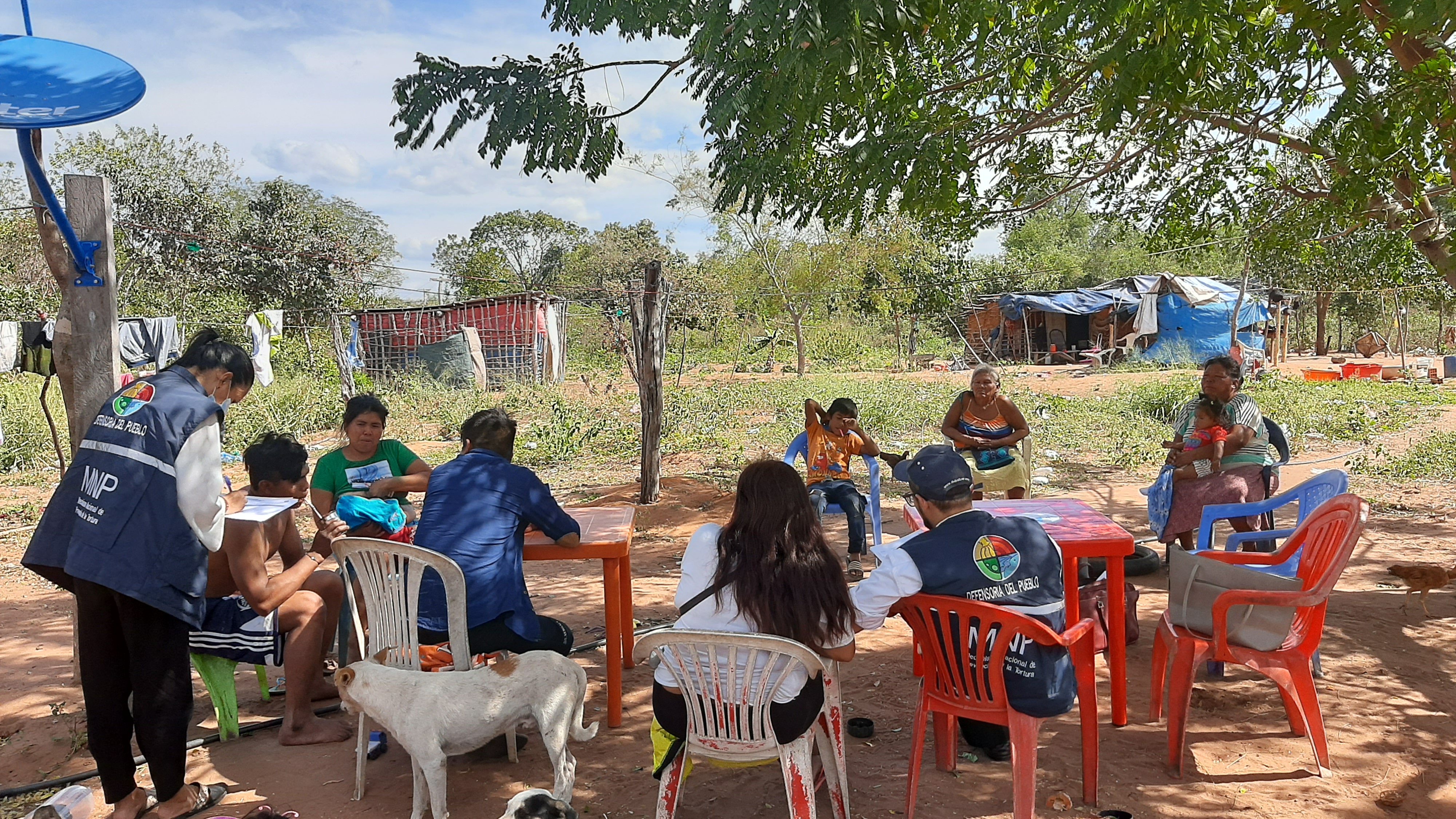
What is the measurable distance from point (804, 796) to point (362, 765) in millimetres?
1556

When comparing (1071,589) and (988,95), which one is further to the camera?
(988,95)

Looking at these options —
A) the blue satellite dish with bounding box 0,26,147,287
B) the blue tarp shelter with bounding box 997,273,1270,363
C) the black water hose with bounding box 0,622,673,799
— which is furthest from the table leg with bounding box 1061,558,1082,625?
the blue tarp shelter with bounding box 997,273,1270,363

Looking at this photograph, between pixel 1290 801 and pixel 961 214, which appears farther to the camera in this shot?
pixel 961 214

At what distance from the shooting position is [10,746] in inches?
141

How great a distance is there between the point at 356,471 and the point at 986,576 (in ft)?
9.90

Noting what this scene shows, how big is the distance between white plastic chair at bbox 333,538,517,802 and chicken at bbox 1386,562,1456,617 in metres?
4.36

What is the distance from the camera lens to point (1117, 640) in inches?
136

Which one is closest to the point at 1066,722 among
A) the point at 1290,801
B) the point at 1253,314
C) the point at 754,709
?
the point at 1290,801

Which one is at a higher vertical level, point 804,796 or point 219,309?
point 219,309

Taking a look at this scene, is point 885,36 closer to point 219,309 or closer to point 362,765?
point 362,765

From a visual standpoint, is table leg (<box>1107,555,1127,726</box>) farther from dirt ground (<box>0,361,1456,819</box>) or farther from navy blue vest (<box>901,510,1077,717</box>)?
navy blue vest (<box>901,510,1077,717</box>)

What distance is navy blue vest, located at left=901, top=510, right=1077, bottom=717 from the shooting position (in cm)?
263

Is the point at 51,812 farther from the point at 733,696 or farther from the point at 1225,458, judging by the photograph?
the point at 1225,458

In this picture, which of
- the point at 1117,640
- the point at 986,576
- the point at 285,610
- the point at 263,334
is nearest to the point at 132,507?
the point at 285,610
